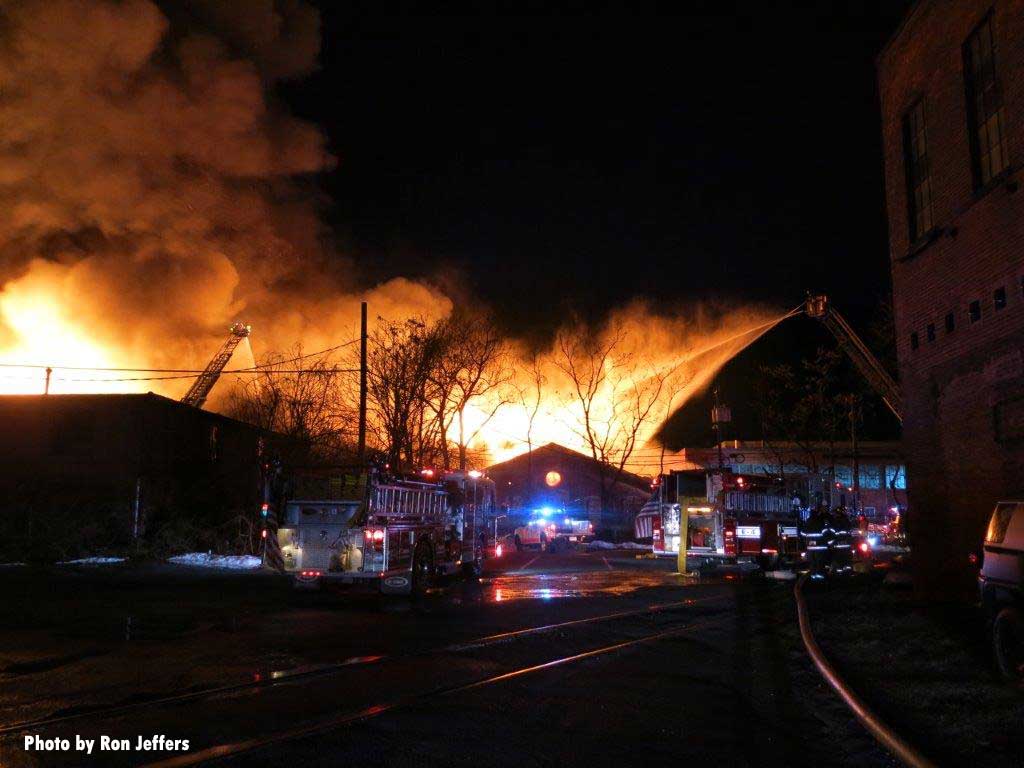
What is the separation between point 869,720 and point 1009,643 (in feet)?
6.71

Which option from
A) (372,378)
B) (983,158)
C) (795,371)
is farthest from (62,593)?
(795,371)

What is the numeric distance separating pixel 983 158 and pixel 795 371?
3127cm

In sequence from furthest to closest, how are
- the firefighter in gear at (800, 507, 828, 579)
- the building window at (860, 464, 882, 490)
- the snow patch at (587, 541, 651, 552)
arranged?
the building window at (860, 464, 882, 490)
the snow patch at (587, 541, 651, 552)
the firefighter in gear at (800, 507, 828, 579)

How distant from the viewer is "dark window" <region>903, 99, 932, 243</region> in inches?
583

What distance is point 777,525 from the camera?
2027 centimetres

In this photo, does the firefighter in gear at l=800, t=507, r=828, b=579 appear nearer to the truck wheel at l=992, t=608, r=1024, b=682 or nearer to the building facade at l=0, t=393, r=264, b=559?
the truck wheel at l=992, t=608, r=1024, b=682

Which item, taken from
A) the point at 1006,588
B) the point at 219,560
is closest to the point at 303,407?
the point at 219,560

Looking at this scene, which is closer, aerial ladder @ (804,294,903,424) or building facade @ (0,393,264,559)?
aerial ladder @ (804,294,903,424)

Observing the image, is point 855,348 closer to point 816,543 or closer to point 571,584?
point 816,543

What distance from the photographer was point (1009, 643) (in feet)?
23.6

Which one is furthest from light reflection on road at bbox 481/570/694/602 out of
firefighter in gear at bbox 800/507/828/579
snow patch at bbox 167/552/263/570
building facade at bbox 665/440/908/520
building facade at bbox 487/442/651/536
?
building facade at bbox 487/442/651/536

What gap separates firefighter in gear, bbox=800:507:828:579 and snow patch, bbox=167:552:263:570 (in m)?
13.2

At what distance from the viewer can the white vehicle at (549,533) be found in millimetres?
33688

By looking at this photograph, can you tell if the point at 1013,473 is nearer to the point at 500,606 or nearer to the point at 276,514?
the point at 500,606
